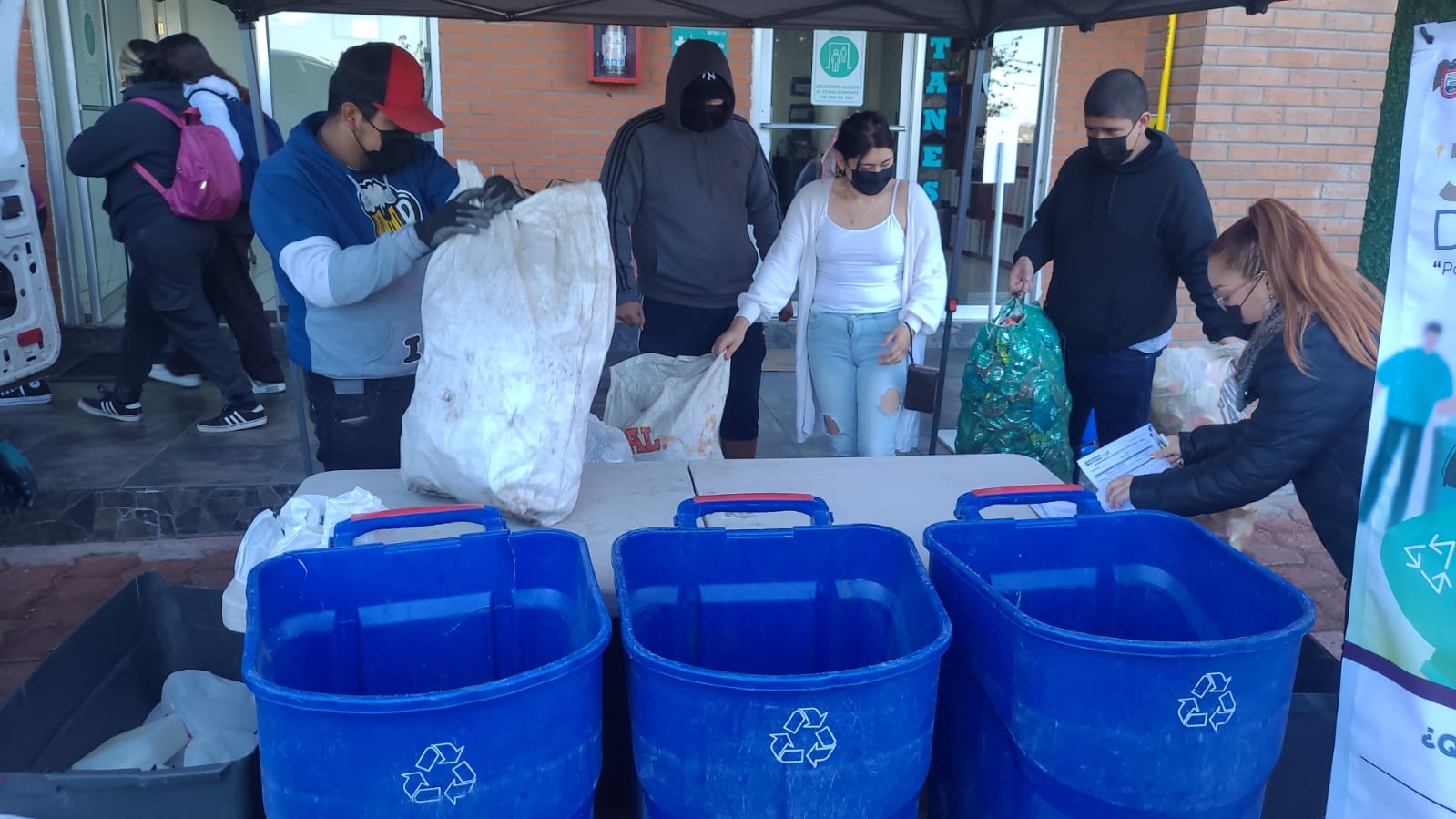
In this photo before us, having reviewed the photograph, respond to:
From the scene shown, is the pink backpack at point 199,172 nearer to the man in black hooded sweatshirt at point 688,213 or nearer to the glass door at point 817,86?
the man in black hooded sweatshirt at point 688,213

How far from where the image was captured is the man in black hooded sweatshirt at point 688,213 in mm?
3752

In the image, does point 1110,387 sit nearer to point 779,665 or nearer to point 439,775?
point 779,665

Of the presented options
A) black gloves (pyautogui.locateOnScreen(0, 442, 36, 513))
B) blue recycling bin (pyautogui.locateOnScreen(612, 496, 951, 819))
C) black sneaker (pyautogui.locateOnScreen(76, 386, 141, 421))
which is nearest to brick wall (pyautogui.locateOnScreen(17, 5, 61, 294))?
black sneaker (pyautogui.locateOnScreen(76, 386, 141, 421))

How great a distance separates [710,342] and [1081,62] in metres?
4.72

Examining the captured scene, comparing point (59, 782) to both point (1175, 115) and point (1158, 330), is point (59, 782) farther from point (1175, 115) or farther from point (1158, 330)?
point (1175, 115)

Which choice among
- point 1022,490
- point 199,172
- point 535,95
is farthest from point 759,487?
point 535,95

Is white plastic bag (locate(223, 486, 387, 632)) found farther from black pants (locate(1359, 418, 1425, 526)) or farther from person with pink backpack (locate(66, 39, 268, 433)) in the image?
person with pink backpack (locate(66, 39, 268, 433))

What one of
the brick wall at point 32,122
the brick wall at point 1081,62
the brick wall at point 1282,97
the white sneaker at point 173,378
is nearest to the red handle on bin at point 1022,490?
the brick wall at point 1282,97

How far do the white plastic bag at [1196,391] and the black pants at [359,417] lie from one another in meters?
2.72

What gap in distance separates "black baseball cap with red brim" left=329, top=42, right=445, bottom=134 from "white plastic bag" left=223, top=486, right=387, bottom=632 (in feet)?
3.44

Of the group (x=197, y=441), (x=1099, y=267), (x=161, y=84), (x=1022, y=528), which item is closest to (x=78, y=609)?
(x=197, y=441)

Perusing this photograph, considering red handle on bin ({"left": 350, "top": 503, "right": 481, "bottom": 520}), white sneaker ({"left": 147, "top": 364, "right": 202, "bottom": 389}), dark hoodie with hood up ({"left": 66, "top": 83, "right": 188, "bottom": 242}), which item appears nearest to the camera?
red handle on bin ({"left": 350, "top": 503, "right": 481, "bottom": 520})

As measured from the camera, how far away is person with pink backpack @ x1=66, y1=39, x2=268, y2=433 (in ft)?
15.6

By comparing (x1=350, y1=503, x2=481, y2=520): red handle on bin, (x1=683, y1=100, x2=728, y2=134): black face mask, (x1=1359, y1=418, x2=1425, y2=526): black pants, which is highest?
(x1=683, y1=100, x2=728, y2=134): black face mask
